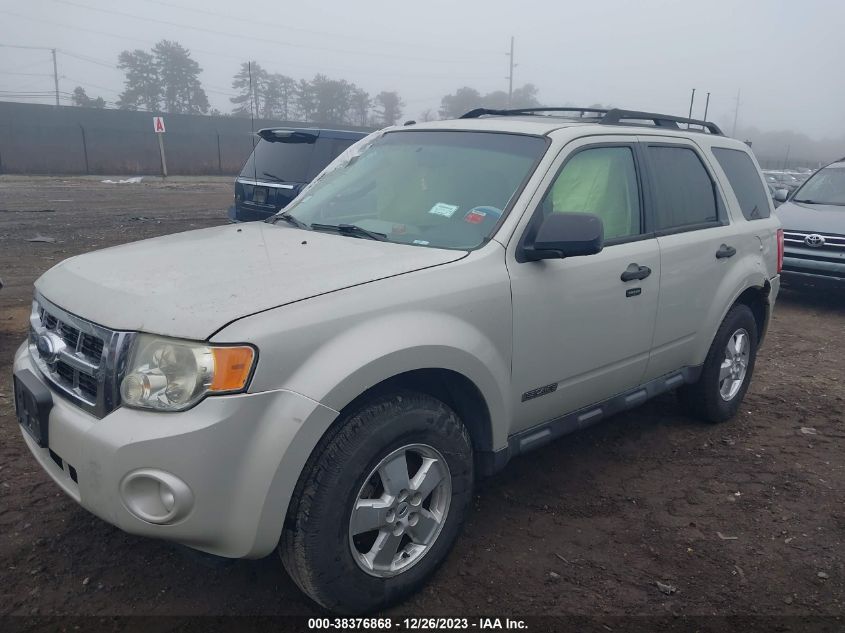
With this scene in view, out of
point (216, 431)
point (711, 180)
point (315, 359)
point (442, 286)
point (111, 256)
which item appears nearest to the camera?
point (216, 431)

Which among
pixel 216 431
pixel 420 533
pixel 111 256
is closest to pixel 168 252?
pixel 111 256

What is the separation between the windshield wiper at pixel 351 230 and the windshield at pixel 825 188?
318 inches

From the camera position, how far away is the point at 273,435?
2.27 m

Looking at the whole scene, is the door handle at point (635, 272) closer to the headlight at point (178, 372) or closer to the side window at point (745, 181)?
the side window at point (745, 181)

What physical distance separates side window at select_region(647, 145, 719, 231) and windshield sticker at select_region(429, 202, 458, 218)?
1291 millimetres

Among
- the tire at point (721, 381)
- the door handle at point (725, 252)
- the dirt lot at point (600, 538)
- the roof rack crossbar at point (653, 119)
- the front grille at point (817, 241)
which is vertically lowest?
the dirt lot at point (600, 538)

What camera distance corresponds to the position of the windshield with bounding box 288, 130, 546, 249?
326 cm

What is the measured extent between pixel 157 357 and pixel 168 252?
934 millimetres

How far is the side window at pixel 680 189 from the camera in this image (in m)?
4.05

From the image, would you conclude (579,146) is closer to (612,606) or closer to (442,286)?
(442,286)

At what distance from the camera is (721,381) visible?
15.6 feet

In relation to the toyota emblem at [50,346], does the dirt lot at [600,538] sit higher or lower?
lower

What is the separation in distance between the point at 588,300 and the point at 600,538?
3.71 ft

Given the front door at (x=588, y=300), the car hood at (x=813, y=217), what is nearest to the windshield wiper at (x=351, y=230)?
the front door at (x=588, y=300)
